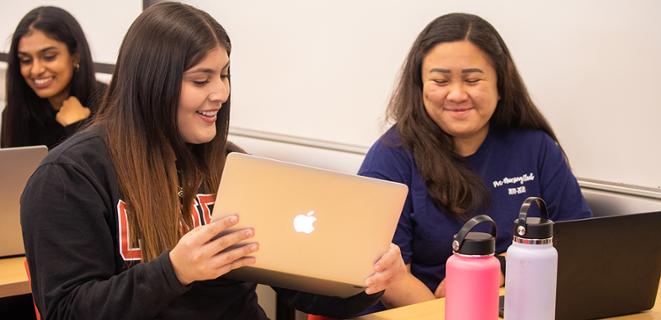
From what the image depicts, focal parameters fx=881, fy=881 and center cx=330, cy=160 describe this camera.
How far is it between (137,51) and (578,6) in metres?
1.27

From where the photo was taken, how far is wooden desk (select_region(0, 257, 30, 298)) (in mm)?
2146

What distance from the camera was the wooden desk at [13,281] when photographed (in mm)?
2146

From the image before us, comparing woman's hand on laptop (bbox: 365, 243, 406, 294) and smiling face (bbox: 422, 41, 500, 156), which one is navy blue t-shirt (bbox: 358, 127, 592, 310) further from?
woman's hand on laptop (bbox: 365, 243, 406, 294)

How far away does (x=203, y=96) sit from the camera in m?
1.77

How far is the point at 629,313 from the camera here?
178 cm

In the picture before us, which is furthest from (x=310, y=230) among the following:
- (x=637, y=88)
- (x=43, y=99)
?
(x=43, y=99)

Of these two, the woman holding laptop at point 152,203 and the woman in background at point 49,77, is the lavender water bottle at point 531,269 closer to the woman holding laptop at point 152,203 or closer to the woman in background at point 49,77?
the woman holding laptop at point 152,203

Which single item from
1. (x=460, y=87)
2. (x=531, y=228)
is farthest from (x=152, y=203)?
(x=460, y=87)

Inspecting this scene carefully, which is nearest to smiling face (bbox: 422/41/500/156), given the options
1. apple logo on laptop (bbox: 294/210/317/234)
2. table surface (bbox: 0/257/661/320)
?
table surface (bbox: 0/257/661/320)

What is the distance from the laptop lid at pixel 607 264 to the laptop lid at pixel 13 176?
4.49 feet

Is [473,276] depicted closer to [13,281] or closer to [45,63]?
[13,281]

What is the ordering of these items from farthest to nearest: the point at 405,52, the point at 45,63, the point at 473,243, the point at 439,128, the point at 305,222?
1. the point at 45,63
2. the point at 405,52
3. the point at 439,128
4. the point at 305,222
5. the point at 473,243

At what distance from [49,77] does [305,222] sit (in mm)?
2327

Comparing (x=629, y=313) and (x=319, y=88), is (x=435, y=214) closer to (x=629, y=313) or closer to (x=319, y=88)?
(x=629, y=313)
